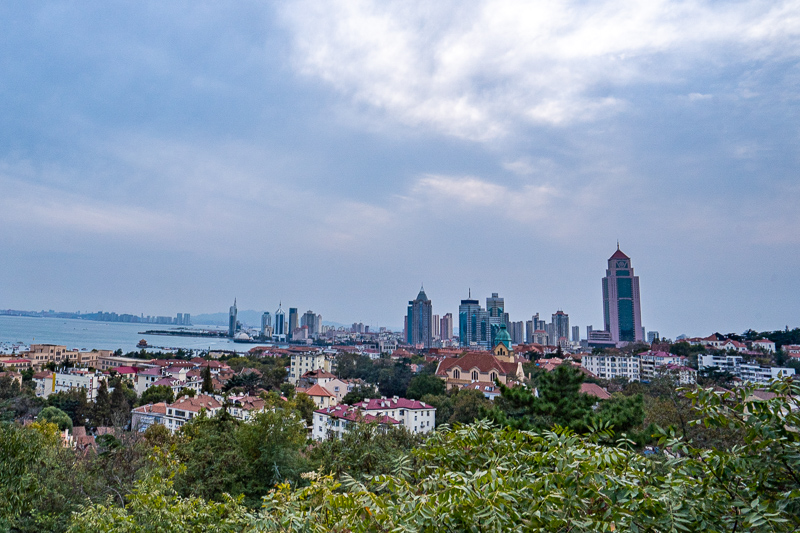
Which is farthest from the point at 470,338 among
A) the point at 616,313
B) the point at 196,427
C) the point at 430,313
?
the point at 196,427

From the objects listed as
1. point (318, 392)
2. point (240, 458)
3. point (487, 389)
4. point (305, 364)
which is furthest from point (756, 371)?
point (240, 458)

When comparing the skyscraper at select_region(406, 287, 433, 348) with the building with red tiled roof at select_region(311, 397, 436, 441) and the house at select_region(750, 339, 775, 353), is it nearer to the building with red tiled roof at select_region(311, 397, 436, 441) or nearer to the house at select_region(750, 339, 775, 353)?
the house at select_region(750, 339, 775, 353)

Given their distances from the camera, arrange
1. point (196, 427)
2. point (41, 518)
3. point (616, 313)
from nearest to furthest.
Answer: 1. point (41, 518)
2. point (196, 427)
3. point (616, 313)

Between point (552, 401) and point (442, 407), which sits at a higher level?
point (552, 401)

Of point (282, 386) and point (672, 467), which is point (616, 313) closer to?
point (282, 386)

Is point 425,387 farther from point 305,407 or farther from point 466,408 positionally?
point 305,407
